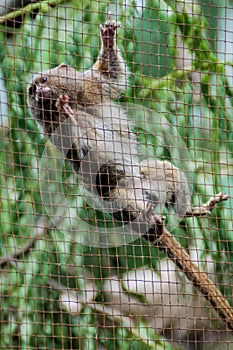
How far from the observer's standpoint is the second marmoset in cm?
295

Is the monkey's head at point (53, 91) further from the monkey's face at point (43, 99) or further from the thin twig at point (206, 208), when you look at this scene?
the thin twig at point (206, 208)

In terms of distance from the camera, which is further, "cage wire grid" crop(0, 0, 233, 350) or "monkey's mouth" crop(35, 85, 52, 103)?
"monkey's mouth" crop(35, 85, 52, 103)

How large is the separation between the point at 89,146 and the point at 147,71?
806 mm

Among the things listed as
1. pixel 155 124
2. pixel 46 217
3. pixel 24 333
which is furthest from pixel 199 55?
pixel 24 333

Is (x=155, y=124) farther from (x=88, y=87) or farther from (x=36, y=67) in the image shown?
(x=36, y=67)

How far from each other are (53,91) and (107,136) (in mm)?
363

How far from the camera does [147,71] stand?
140 inches

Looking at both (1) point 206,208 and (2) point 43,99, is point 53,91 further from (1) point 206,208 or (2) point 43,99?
(1) point 206,208

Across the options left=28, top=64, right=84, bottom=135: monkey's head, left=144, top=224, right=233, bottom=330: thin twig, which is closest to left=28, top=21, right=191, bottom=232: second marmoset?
left=28, top=64, right=84, bottom=135: monkey's head

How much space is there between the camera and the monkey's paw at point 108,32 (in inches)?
111

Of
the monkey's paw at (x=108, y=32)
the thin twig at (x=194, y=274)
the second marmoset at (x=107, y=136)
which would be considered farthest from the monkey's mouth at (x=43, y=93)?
the thin twig at (x=194, y=274)

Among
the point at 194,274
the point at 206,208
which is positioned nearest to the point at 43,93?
the point at 206,208

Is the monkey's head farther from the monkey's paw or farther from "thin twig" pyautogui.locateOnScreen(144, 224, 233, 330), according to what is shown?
"thin twig" pyautogui.locateOnScreen(144, 224, 233, 330)

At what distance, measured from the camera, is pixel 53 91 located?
3.10 metres
